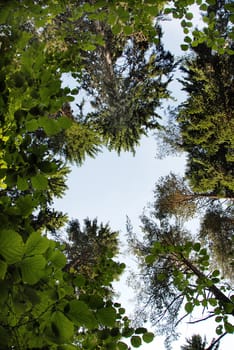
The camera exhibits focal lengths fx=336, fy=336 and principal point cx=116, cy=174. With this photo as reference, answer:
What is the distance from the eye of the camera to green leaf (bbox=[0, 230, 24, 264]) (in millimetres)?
867

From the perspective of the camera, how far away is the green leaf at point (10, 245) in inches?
34.1

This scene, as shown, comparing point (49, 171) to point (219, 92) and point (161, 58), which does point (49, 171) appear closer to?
point (219, 92)

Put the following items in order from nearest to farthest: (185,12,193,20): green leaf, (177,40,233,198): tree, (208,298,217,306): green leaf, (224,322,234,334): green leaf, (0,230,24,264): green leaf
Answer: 1. (0,230,24,264): green leaf
2. (224,322,234,334): green leaf
3. (208,298,217,306): green leaf
4. (185,12,193,20): green leaf
5. (177,40,233,198): tree

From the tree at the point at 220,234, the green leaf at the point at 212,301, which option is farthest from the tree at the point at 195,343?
the green leaf at the point at 212,301

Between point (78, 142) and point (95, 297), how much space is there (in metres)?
10.9

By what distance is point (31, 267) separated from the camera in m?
0.93

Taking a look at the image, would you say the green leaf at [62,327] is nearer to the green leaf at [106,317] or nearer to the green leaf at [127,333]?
the green leaf at [106,317]

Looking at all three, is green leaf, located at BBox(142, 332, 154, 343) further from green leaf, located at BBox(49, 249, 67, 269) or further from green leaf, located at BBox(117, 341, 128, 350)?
green leaf, located at BBox(49, 249, 67, 269)

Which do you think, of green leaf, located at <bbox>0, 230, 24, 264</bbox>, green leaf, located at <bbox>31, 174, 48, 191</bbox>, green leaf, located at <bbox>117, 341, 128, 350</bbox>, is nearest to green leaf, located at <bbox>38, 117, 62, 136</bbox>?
green leaf, located at <bbox>31, 174, 48, 191</bbox>

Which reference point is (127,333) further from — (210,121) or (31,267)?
(210,121)

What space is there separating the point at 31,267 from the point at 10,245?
0.34ft

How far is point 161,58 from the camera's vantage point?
12039 mm

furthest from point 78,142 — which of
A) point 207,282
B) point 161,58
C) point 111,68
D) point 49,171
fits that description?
point 49,171

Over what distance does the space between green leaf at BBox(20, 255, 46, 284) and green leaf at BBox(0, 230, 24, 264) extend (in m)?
0.05
